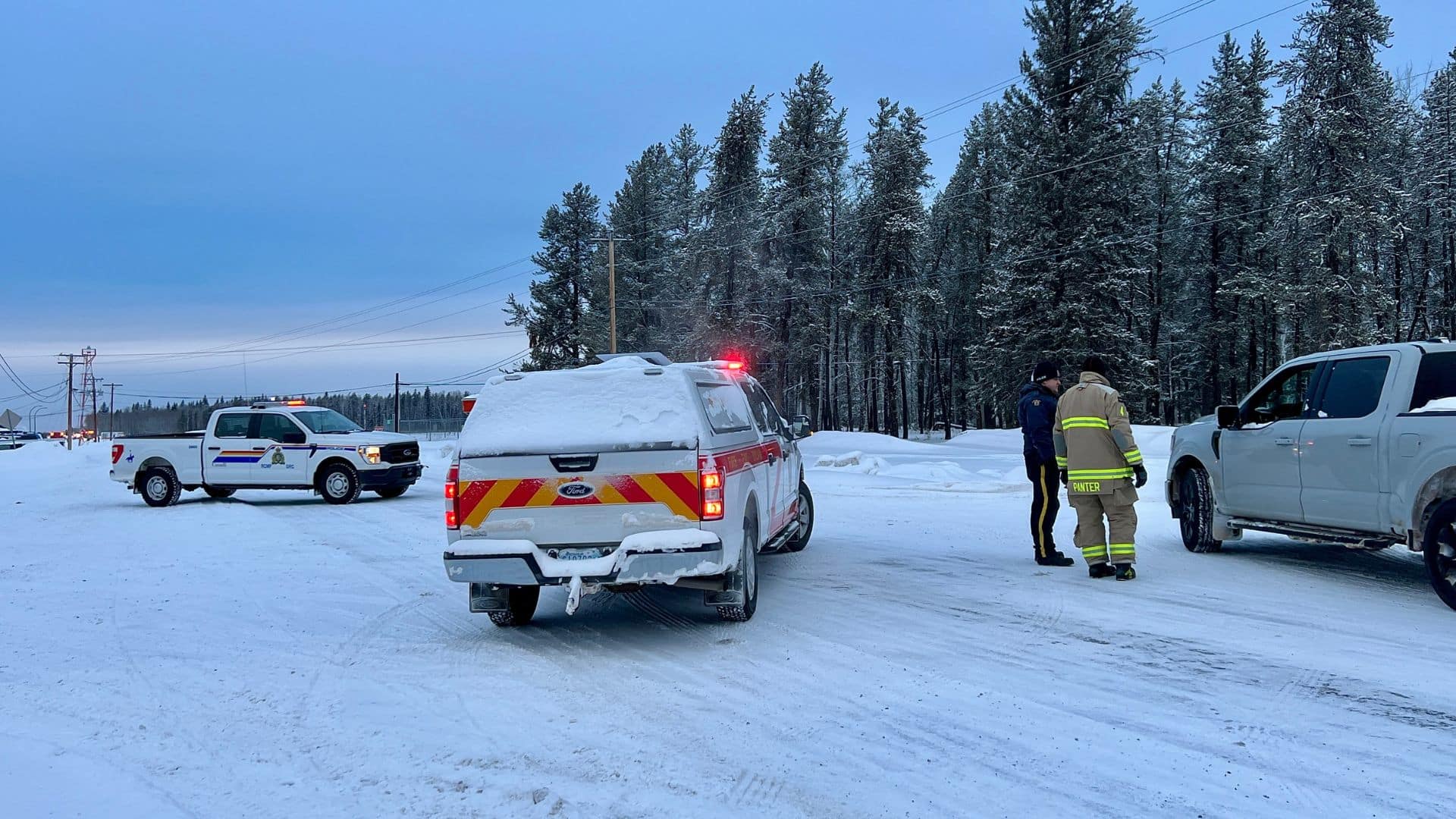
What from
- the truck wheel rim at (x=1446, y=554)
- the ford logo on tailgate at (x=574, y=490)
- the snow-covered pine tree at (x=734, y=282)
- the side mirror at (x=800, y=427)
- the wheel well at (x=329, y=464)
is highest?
the snow-covered pine tree at (x=734, y=282)

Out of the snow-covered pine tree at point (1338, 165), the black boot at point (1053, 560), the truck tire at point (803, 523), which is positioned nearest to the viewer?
the black boot at point (1053, 560)

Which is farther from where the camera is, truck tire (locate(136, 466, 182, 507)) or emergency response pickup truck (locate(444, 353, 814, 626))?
truck tire (locate(136, 466, 182, 507))

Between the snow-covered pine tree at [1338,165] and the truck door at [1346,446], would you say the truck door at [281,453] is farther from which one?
the snow-covered pine tree at [1338,165]

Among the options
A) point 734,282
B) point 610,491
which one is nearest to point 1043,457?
point 610,491

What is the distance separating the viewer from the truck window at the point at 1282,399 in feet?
28.7

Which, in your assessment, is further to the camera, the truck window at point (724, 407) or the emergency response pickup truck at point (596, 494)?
the truck window at point (724, 407)

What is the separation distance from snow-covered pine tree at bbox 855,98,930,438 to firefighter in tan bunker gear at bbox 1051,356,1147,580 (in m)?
39.0

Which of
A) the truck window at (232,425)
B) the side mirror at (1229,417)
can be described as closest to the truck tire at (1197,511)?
the side mirror at (1229,417)

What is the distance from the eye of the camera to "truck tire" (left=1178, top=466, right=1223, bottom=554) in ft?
32.3

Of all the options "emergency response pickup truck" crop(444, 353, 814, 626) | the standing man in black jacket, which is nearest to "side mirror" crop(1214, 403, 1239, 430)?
the standing man in black jacket

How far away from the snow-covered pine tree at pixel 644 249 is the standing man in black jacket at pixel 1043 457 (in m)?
42.6

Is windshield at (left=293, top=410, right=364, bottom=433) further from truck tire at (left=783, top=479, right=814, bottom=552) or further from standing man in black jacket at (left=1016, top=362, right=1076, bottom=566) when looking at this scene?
standing man in black jacket at (left=1016, top=362, right=1076, bottom=566)

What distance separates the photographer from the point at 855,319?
2072 inches

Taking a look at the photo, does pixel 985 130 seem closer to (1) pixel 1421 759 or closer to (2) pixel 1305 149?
(2) pixel 1305 149
